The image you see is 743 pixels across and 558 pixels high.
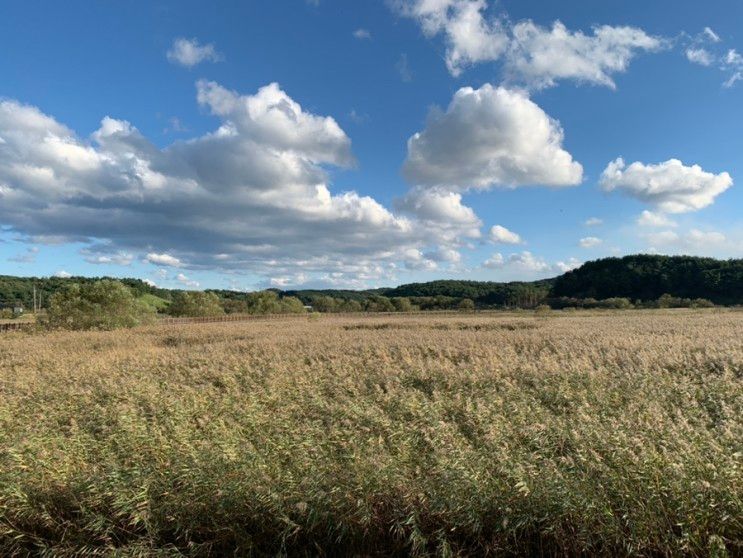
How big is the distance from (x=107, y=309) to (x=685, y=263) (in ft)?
518

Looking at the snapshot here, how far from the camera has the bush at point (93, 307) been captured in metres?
45.3

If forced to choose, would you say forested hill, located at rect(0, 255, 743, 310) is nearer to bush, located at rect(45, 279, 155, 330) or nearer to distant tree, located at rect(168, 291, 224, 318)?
distant tree, located at rect(168, 291, 224, 318)

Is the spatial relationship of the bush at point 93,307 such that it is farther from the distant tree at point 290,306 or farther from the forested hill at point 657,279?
the forested hill at point 657,279

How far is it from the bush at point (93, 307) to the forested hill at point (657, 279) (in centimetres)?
12828

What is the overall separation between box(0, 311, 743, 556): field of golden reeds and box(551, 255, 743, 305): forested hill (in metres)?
136

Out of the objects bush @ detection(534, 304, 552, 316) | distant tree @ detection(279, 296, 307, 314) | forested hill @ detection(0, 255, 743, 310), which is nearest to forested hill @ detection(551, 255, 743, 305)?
forested hill @ detection(0, 255, 743, 310)

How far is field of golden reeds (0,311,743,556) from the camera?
16.5ft

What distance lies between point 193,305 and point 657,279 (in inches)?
5122

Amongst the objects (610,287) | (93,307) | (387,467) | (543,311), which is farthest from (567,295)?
(387,467)

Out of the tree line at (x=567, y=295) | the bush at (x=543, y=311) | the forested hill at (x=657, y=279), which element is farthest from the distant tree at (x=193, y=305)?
the forested hill at (x=657, y=279)

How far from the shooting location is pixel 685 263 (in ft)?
462

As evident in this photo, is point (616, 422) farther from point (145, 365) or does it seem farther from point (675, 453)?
point (145, 365)

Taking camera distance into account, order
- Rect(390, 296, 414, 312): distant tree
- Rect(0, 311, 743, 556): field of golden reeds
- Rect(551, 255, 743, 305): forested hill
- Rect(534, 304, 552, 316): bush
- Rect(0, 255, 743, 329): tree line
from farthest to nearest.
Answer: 1. Rect(390, 296, 414, 312): distant tree
2. Rect(551, 255, 743, 305): forested hill
3. Rect(0, 255, 743, 329): tree line
4. Rect(534, 304, 552, 316): bush
5. Rect(0, 311, 743, 556): field of golden reeds

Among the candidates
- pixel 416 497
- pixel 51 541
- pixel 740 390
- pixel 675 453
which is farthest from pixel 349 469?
pixel 740 390
